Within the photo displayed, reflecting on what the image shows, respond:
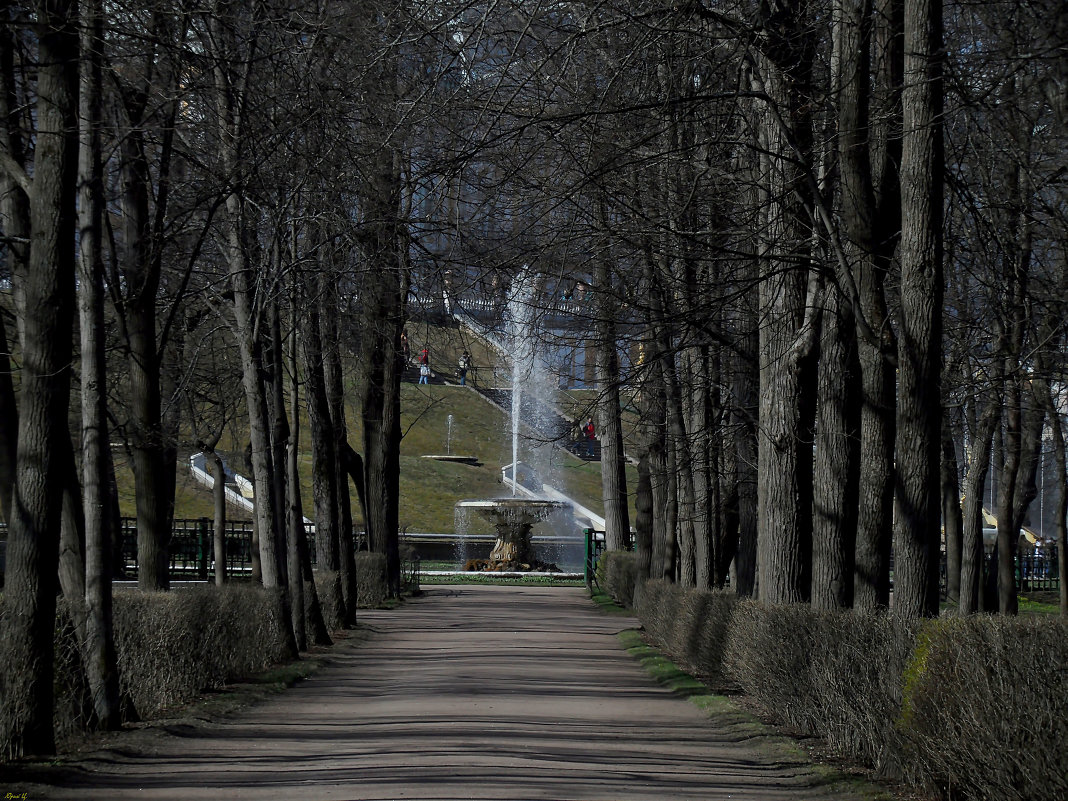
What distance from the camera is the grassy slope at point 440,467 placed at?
55500 mm

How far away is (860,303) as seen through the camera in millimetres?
11195

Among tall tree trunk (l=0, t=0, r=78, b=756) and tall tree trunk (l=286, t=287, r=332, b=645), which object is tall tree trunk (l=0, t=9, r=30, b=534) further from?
tall tree trunk (l=286, t=287, r=332, b=645)

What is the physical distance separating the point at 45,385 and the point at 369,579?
735 inches

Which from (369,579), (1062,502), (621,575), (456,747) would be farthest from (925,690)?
(621,575)

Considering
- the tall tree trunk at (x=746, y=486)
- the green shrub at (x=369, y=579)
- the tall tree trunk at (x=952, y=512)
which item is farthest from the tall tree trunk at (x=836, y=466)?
the green shrub at (x=369, y=579)

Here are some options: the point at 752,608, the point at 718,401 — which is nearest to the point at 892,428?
the point at 752,608

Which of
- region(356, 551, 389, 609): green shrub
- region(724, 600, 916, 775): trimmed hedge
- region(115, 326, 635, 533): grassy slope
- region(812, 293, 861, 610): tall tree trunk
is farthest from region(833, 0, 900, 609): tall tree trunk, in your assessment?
region(115, 326, 635, 533): grassy slope

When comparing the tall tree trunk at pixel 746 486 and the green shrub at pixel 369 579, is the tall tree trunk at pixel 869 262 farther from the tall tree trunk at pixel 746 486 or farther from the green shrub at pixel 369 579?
the green shrub at pixel 369 579

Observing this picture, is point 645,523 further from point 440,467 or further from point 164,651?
point 440,467

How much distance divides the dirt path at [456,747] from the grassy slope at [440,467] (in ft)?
62.8

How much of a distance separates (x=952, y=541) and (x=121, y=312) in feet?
53.7

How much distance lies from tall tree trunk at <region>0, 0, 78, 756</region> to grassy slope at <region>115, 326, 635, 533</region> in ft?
74.7

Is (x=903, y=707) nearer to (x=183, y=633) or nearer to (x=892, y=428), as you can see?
(x=892, y=428)

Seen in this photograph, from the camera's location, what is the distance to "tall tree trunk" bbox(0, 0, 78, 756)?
8.48 metres
